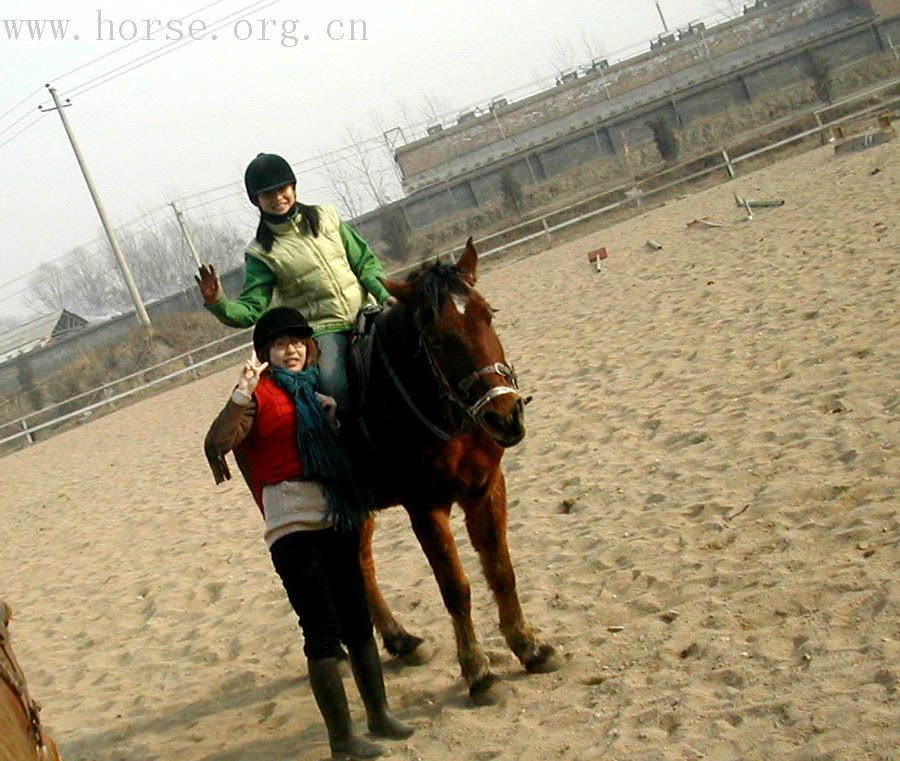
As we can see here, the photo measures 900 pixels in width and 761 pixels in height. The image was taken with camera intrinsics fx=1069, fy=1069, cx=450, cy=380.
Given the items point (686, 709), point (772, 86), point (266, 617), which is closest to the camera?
point (686, 709)

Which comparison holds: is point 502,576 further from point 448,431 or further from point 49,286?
point 49,286

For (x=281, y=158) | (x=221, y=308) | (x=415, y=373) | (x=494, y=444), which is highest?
(x=281, y=158)

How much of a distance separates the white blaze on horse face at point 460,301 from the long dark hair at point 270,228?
119 cm

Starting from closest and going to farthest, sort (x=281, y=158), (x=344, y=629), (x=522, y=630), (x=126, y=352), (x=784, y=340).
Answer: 1. (x=344, y=629)
2. (x=522, y=630)
3. (x=281, y=158)
4. (x=784, y=340)
5. (x=126, y=352)

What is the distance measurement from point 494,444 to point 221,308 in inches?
52.5

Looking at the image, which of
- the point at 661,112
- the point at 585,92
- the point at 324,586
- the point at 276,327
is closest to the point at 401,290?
the point at 276,327

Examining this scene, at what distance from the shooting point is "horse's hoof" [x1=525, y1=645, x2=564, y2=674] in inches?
184

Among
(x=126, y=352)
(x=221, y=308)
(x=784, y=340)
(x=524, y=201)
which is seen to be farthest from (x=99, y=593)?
(x=524, y=201)

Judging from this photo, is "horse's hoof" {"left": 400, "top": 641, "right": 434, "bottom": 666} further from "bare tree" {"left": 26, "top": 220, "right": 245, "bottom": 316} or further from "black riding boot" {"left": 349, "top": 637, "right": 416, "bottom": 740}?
"bare tree" {"left": 26, "top": 220, "right": 245, "bottom": 316}

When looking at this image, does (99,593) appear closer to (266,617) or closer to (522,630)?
(266,617)

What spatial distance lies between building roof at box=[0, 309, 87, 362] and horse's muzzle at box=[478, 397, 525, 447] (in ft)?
163

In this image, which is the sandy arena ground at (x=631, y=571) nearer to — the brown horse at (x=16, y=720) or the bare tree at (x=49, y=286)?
the brown horse at (x=16, y=720)

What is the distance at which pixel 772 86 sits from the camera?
5247 cm

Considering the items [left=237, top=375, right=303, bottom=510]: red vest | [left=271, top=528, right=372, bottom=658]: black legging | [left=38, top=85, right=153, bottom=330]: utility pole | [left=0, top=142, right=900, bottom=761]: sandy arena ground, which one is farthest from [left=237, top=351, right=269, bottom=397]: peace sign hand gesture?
[left=38, top=85, right=153, bottom=330]: utility pole
